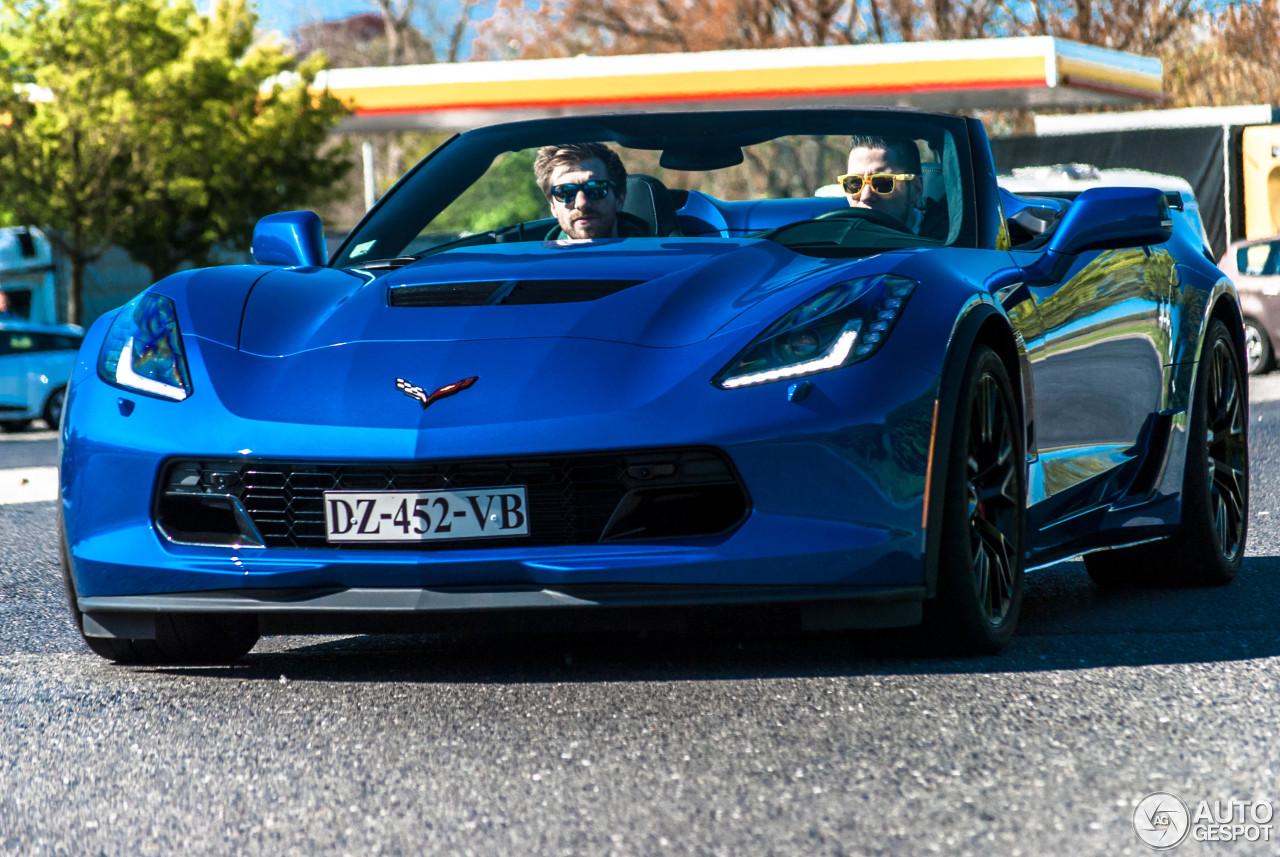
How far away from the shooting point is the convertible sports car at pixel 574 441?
3.78 metres

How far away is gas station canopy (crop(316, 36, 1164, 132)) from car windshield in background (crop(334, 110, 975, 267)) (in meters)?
23.4

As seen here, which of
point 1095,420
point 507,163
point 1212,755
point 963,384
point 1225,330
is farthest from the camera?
point 1225,330

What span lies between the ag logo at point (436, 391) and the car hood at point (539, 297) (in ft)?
0.53

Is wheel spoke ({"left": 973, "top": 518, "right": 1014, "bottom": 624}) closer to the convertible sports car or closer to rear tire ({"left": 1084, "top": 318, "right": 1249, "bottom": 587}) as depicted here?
the convertible sports car

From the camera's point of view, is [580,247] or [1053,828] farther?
[580,247]

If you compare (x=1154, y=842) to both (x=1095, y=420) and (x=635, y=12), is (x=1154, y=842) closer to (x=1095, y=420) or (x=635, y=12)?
(x=1095, y=420)

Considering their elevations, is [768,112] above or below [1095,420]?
above

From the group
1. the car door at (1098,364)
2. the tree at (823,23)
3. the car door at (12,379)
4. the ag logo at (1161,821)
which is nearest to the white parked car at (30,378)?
the car door at (12,379)

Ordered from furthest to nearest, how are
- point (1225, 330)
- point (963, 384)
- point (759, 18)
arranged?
point (759, 18) → point (1225, 330) → point (963, 384)

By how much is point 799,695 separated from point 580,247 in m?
1.28

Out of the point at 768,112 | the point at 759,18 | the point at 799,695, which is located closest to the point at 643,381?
the point at 799,695

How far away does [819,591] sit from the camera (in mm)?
3832

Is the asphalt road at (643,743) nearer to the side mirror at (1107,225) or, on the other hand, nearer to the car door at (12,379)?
the side mirror at (1107,225)

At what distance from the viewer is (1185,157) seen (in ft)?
91.9
